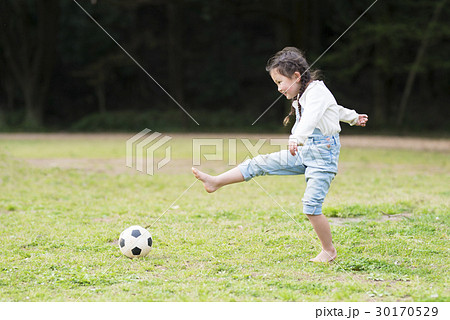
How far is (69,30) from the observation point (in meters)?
27.8

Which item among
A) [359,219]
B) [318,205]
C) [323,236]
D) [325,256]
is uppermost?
[318,205]

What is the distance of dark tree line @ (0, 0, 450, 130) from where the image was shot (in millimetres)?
22031

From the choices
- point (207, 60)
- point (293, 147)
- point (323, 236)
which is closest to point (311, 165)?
point (293, 147)

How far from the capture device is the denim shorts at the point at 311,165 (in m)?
4.26

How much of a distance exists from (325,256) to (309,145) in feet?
2.74

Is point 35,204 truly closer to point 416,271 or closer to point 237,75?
point 416,271

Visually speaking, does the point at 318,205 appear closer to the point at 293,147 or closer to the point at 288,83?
the point at 293,147

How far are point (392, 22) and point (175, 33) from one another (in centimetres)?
977

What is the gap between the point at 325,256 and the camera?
4.34m

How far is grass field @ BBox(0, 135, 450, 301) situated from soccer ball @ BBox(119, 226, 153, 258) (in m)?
0.07

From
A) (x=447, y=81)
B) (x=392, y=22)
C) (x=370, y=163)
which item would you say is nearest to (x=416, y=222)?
(x=370, y=163)

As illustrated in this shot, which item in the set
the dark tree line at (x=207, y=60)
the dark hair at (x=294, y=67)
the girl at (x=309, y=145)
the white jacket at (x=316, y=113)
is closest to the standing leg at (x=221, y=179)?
the girl at (x=309, y=145)
